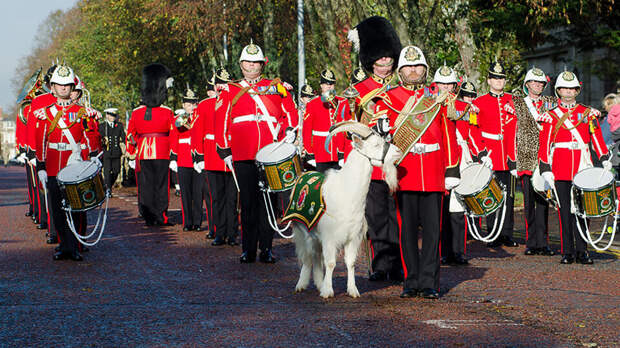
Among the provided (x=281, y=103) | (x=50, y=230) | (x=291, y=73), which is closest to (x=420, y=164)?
(x=281, y=103)

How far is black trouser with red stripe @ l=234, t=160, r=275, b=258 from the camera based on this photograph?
436 inches

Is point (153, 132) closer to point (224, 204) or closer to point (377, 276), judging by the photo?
point (224, 204)

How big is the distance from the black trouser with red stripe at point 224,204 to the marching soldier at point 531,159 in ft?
12.0

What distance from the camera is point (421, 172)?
27.5ft

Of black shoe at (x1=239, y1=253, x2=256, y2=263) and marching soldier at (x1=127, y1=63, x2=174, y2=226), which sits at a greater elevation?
marching soldier at (x1=127, y1=63, x2=174, y2=226)

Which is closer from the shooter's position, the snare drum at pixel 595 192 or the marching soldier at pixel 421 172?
the marching soldier at pixel 421 172

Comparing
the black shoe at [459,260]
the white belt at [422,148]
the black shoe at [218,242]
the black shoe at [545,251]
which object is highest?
the white belt at [422,148]

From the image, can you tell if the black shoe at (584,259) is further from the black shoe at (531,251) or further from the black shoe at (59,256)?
the black shoe at (59,256)

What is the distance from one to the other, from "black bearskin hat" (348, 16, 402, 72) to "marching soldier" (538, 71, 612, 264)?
229 centimetres

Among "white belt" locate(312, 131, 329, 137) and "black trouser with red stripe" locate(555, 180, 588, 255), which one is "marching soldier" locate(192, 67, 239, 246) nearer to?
"white belt" locate(312, 131, 329, 137)

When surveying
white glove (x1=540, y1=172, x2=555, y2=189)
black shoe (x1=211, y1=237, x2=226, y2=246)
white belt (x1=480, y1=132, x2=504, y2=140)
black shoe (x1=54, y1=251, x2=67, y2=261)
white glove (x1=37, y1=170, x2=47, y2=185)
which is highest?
white belt (x1=480, y1=132, x2=504, y2=140)

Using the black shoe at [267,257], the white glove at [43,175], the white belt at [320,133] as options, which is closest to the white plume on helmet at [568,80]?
the black shoe at [267,257]

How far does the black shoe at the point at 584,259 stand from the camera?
11.1 meters

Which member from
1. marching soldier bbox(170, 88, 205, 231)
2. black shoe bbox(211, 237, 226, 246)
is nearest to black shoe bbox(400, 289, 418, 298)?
black shoe bbox(211, 237, 226, 246)
